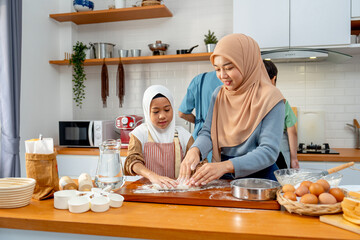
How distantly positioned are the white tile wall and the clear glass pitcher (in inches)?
86.6

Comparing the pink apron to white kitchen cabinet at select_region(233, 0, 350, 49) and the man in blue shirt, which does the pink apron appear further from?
white kitchen cabinet at select_region(233, 0, 350, 49)

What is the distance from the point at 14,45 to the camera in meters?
2.91

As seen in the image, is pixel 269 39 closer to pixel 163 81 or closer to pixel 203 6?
pixel 203 6

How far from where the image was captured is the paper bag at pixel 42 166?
4.36 ft

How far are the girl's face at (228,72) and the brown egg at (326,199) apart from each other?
2.17 feet

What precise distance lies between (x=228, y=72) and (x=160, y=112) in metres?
0.46

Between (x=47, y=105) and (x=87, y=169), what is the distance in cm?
94

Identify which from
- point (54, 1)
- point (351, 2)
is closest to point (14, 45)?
point (54, 1)

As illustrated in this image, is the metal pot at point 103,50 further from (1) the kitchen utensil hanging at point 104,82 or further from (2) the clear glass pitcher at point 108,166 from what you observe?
(2) the clear glass pitcher at point 108,166

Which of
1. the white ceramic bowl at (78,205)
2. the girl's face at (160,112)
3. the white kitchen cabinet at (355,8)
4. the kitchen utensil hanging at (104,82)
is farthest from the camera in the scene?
the kitchen utensil hanging at (104,82)

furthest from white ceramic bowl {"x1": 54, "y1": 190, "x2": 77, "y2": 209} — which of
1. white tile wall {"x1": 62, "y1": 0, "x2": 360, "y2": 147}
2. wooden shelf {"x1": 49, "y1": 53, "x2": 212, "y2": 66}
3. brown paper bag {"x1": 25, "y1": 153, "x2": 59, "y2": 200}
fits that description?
white tile wall {"x1": 62, "y1": 0, "x2": 360, "y2": 147}

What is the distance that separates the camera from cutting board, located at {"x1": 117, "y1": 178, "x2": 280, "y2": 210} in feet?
3.98

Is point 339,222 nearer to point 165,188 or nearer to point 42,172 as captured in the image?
point 165,188

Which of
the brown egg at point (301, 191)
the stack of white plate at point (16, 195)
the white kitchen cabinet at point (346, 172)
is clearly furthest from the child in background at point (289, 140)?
the stack of white plate at point (16, 195)
